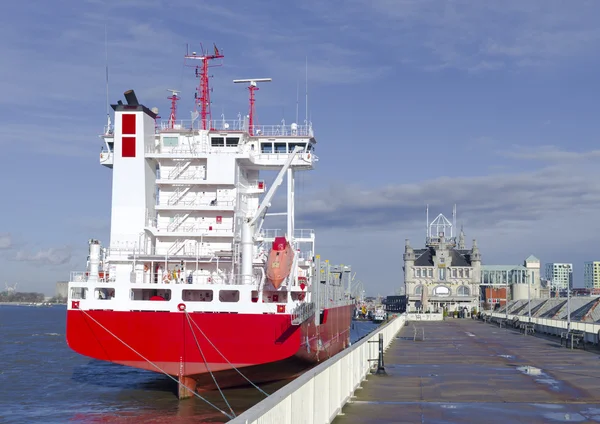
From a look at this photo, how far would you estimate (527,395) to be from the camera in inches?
749

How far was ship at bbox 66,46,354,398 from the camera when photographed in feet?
88.3

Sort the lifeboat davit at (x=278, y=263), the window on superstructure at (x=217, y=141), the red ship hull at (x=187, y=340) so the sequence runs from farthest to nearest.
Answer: the window on superstructure at (x=217, y=141) → the lifeboat davit at (x=278, y=263) → the red ship hull at (x=187, y=340)

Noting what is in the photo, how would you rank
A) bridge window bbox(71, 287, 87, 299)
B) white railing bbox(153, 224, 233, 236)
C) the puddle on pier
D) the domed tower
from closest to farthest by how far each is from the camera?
the puddle on pier, bridge window bbox(71, 287, 87, 299), white railing bbox(153, 224, 233, 236), the domed tower

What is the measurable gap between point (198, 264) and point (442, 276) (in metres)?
116

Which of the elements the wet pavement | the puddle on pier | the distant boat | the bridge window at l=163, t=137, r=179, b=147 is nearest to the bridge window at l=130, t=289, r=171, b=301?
the bridge window at l=163, t=137, r=179, b=147

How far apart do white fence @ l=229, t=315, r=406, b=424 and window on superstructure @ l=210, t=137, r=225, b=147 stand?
1407cm

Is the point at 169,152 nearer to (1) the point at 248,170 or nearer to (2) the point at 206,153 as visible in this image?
(2) the point at 206,153

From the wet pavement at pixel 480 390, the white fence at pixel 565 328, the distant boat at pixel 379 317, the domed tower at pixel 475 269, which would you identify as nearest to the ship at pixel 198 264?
the wet pavement at pixel 480 390

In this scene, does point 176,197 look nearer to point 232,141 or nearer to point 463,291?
point 232,141

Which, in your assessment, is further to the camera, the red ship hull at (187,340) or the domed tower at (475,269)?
the domed tower at (475,269)

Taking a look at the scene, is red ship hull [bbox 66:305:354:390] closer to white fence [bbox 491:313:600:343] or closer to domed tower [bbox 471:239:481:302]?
white fence [bbox 491:313:600:343]

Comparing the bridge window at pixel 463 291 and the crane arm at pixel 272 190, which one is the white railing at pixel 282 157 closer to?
the crane arm at pixel 272 190

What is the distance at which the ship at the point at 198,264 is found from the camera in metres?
26.9

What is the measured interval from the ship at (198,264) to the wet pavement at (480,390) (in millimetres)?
4803
